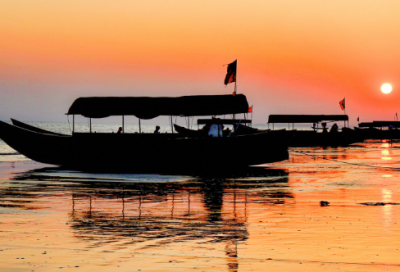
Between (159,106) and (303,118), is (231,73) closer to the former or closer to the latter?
(159,106)

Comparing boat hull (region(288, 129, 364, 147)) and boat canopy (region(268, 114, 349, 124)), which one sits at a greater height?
boat canopy (region(268, 114, 349, 124))

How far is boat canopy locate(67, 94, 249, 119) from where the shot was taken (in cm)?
2638

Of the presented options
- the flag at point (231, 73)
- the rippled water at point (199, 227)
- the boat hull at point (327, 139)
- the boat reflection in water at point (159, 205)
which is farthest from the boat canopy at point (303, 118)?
the rippled water at point (199, 227)

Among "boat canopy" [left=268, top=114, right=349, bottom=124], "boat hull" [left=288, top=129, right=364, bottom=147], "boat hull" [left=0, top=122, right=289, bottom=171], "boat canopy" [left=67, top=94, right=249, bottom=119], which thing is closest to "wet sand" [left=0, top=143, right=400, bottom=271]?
"boat hull" [left=0, top=122, right=289, bottom=171]

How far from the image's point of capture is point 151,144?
25469 mm

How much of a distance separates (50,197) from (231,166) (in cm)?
1283

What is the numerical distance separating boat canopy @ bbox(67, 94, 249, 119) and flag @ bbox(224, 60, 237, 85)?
207 centimetres

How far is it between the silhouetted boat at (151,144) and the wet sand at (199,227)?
8.14 meters

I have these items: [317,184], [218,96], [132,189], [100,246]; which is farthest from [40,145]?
[100,246]

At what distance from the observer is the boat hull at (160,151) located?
25.0m

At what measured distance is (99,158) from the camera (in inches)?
1020

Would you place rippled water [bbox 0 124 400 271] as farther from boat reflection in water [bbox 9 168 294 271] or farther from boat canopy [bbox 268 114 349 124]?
boat canopy [bbox 268 114 349 124]

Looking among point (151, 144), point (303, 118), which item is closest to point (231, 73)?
point (151, 144)

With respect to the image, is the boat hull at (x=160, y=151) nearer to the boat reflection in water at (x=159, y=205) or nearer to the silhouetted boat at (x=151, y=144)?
the silhouetted boat at (x=151, y=144)
